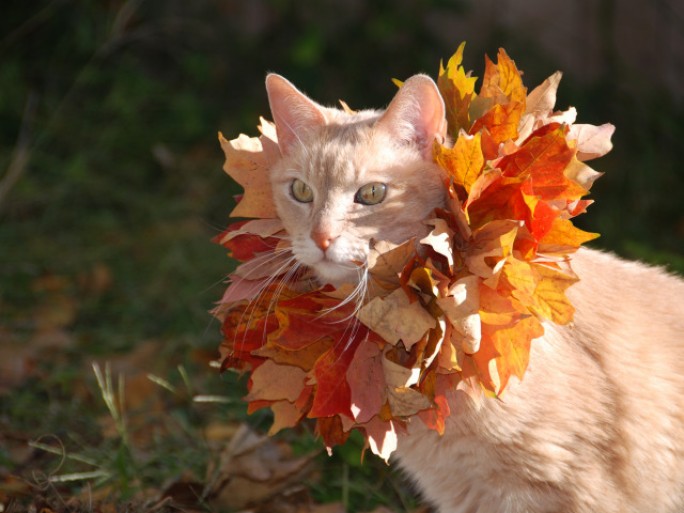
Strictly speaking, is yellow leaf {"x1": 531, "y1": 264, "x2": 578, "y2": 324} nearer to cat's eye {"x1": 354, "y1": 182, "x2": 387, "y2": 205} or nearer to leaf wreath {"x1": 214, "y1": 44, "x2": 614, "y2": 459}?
leaf wreath {"x1": 214, "y1": 44, "x2": 614, "y2": 459}

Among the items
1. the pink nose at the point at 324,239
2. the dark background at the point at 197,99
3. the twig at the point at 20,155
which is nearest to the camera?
the pink nose at the point at 324,239

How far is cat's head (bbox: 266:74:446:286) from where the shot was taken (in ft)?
4.88

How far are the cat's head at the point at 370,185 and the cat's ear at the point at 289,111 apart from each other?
Result: 3 centimetres

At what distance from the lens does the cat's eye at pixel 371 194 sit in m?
1.52

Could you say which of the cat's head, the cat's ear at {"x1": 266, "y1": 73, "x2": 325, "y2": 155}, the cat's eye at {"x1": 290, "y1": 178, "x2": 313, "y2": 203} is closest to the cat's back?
the cat's head

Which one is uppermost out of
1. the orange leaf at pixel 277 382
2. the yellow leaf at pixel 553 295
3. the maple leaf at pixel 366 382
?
the yellow leaf at pixel 553 295

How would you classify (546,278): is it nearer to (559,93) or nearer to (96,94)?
(559,93)

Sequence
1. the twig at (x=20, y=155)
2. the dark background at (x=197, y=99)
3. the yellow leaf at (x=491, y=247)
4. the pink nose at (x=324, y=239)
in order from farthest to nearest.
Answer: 1. the dark background at (x=197, y=99)
2. the twig at (x=20, y=155)
3. the pink nose at (x=324, y=239)
4. the yellow leaf at (x=491, y=247)

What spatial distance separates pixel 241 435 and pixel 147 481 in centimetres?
27

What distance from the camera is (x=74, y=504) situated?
1.81 meters

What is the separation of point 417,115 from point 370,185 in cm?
14

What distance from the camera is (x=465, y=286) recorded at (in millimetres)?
1389

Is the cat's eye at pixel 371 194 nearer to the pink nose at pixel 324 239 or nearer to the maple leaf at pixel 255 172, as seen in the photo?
the pink nose at pixel 324 239

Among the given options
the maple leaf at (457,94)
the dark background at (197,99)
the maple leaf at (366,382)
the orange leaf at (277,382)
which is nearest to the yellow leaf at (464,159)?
the maple leaf at (457,94)
